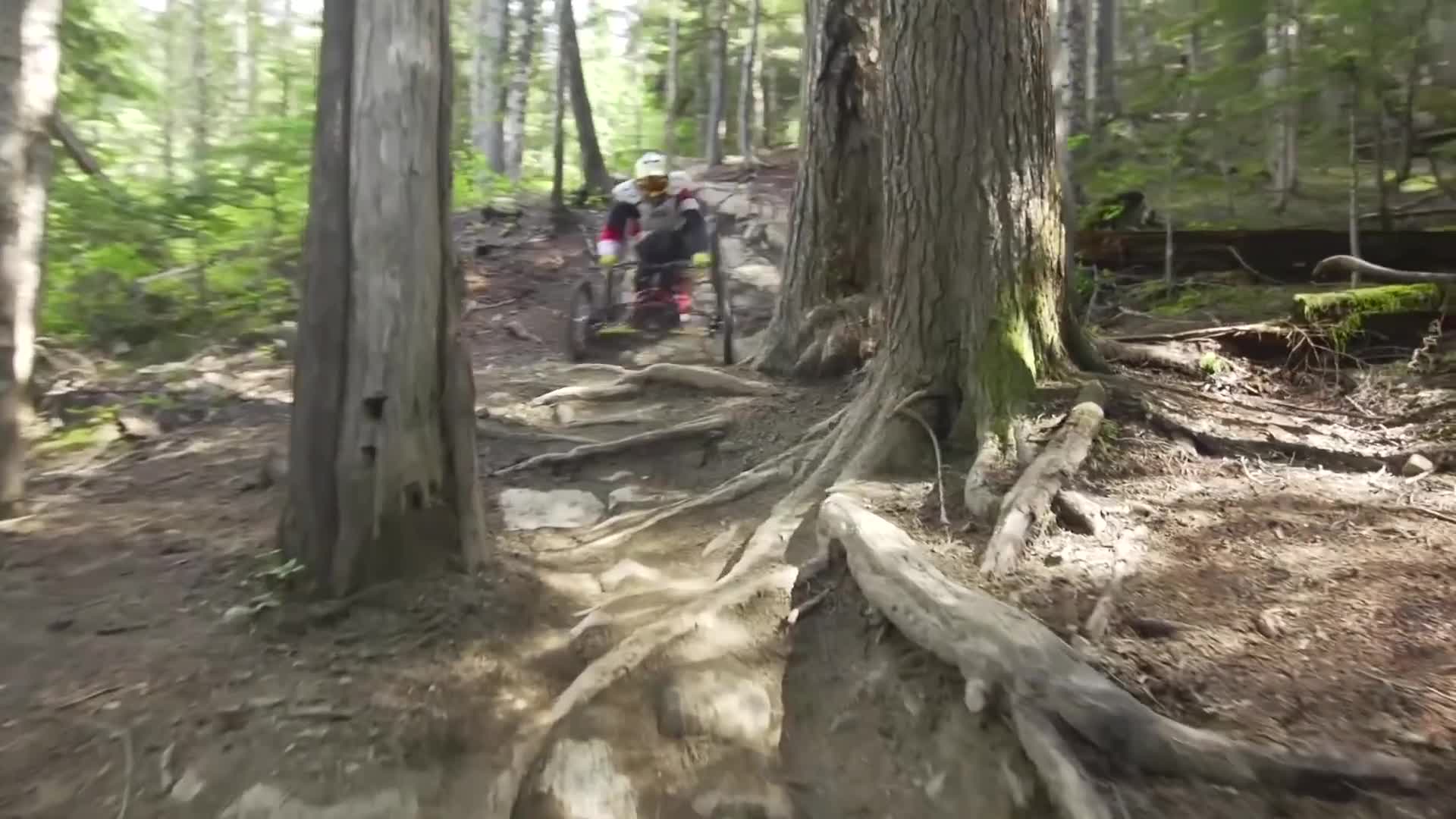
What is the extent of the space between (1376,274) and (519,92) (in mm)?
17715

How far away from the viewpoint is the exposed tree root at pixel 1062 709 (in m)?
2.78

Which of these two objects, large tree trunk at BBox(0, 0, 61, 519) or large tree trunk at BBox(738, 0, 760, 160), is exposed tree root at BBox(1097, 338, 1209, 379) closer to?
large tree trunk at BBox(0, 0, 61, 519)

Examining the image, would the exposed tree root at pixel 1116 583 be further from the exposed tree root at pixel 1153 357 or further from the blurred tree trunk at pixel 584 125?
the blurred tree trunk at pixel 584 125

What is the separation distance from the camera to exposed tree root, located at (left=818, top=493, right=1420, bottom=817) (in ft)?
9.12

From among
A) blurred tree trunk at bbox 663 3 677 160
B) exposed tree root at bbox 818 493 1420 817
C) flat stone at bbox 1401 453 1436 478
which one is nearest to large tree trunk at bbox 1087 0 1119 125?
blurred tree trunk at bbox 663 3 677 160

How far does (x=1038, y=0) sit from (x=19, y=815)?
5.59 metres

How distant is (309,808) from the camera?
3293mm

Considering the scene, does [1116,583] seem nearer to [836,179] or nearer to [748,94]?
[836,179]

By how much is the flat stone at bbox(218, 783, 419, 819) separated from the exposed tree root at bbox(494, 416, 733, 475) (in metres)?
3.14

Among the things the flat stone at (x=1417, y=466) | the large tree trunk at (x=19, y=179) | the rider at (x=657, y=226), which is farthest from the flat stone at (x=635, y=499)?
the rider at (x=657, y=226)

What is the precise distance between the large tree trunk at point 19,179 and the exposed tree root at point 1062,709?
4527 millimetres

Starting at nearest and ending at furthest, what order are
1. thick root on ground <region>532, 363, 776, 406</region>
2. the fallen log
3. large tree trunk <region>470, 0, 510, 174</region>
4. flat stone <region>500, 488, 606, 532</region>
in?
1. flat stone <region>500, 488, 606, 532</region>
2. thick root on ground <region>532, 363, 776, 406</region>
3. the fallen log
4. large tree trunk <region>470, 0, 510, 174</region>

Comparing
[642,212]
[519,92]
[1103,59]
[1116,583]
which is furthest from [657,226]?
[519,92]

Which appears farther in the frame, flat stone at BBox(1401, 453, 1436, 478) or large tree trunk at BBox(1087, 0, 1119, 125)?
large tree trunk at BBox(1087, 0, 1119, 125)
